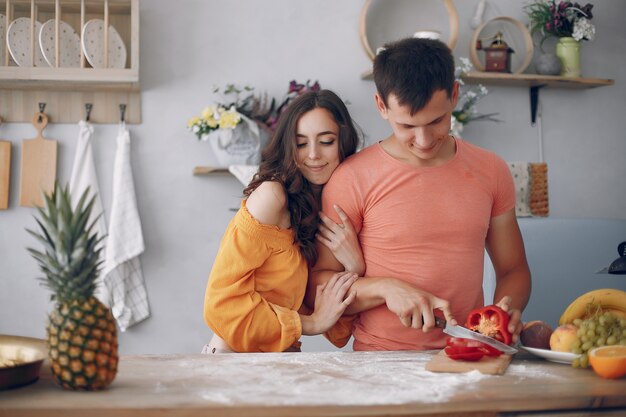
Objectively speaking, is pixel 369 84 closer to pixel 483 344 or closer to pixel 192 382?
pixel 483 344

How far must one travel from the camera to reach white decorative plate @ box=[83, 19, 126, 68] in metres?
3.49

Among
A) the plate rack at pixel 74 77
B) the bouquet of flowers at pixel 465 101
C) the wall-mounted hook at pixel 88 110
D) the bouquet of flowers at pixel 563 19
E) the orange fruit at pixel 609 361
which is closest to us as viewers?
the orange fruit at pixel 609 361

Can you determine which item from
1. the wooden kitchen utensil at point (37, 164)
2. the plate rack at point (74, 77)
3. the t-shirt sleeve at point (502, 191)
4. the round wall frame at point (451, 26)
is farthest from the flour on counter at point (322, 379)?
the round wall frame at point (451, 26)

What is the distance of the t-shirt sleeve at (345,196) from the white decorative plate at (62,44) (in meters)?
1.91

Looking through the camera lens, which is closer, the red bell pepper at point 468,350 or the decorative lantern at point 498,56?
the red bell pepper at point 468,350

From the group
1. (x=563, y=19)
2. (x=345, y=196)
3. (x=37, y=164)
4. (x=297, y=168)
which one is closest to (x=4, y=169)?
(x=37, y=164)

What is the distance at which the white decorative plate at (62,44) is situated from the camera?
11.4ft

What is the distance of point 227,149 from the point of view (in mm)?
3598

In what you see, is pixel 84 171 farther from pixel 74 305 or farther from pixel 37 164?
pixel 74 305

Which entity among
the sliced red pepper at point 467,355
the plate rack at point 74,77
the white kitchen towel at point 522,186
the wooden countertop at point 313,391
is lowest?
the wooden countertop at point 313,391

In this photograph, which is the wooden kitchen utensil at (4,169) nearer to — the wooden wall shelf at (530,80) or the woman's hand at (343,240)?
the woman's hand at (343,240)

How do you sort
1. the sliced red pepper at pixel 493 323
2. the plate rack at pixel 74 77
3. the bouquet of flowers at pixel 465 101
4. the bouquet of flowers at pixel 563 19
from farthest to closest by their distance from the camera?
1. the bouquet of flowers at pixel 563 19
2. the bouquet of flowers at pixel 465 101
3. the plate rack at pixel 74 77
4. the sliced red pepper at pixel 493 323

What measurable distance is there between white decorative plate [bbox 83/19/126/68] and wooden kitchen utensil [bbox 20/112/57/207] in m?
0.39

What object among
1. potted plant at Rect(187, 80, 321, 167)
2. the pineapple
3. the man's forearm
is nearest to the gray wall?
potted plant at Rect(187, 80, 321, 167)
